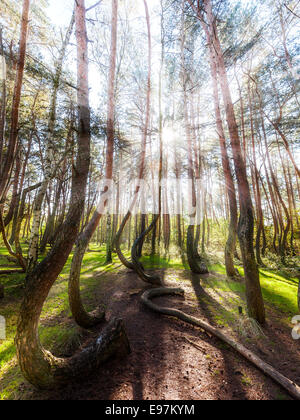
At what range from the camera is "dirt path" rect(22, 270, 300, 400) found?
2191 millimetres

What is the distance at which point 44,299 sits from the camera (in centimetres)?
225

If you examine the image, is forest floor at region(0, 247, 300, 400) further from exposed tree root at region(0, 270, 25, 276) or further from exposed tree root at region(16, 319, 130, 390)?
exposed tree root at region(0, 270, 25, 276)

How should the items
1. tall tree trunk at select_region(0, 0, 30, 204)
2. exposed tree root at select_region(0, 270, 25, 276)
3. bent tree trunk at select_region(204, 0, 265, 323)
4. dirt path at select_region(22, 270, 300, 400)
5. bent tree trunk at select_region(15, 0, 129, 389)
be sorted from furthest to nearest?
exposed tree root at select_region(0, 270, 25, 276)
tall tree trunk at select_region(0, 0, 30, 204)
bent tree trunk at select_region(204, 0, 265, 323)
dirt path at select_region(22, 270, 300, 400)
bent tree trunk at select_region(15, 0, 129, 389)

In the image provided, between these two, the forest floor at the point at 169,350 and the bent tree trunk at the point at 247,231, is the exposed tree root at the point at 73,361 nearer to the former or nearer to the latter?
the forest floor at the point at 169,350

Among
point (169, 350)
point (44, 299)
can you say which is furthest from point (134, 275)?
point (44, 299)

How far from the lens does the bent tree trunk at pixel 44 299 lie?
6.84 feet

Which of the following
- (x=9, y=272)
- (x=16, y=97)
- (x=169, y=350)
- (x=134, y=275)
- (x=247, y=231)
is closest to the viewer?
(x=169, y=350)

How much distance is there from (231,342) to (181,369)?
3.78 ft

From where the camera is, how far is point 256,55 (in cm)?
858

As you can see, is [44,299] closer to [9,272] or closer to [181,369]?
[181,369]

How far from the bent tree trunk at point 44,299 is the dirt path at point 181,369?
0.57ft

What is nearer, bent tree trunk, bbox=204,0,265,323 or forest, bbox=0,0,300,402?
forest, bbox=0,0,300,402

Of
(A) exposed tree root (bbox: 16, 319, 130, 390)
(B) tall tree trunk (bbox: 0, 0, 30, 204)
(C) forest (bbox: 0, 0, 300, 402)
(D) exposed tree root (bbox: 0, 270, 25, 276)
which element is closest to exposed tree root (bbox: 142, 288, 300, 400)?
(C) forest (bbox: 0, 0, 300, 402)

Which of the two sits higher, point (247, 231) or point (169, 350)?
point (247, 231)
